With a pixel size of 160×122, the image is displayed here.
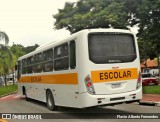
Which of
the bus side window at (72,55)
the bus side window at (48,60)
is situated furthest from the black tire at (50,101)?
the bus side window at (72,55)

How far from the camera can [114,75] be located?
12.2m

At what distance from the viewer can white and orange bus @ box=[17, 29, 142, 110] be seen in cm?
1187

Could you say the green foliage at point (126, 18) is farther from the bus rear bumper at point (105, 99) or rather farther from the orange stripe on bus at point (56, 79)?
the bus rear bumper at point (105, 99)

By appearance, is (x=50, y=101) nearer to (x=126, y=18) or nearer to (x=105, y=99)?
(x=105, y=99)

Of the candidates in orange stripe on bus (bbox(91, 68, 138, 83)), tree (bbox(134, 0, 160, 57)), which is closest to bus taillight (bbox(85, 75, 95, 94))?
orange stripe on bus (bbox(91, 68, 138, 83))

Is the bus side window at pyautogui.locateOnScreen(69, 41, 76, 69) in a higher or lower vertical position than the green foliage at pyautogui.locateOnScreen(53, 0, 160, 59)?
lower

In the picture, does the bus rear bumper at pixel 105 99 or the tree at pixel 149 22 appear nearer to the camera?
the bus rear bumper at pixel 105 99

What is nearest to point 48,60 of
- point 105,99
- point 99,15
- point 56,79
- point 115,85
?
point 56,79

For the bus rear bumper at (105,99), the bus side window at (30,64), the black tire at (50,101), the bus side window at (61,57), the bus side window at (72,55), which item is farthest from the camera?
the bus side window at (30,64)

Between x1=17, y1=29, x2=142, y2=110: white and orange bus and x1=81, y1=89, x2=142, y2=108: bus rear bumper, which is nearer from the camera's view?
x1=81, y1=89, x2=142, y2=108: bus rear bumper

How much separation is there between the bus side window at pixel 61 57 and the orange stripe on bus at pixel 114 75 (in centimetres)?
159

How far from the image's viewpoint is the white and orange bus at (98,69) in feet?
38.9

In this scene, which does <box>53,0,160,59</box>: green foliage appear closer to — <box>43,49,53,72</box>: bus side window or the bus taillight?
<box>43,49,53,72</box>: bus side window

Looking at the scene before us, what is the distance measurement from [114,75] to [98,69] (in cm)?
66
